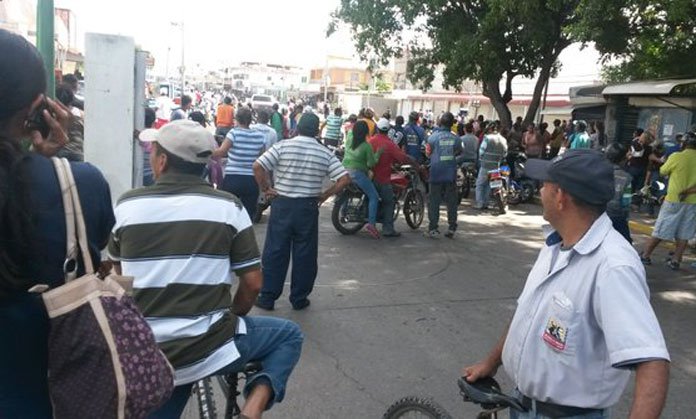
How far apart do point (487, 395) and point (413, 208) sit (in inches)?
291

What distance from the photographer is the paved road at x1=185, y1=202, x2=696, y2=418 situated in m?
4.10

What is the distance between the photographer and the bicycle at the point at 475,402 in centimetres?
228

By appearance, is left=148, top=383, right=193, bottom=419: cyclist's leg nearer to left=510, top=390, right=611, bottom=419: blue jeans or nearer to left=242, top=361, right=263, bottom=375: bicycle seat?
left=242, top=361, right=263, bottom=375: bicycle seat

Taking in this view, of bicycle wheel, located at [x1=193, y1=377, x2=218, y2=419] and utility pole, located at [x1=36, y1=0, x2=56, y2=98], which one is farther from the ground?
utility pole, located at [x1=36, y1=0, x2=56, y2=98]

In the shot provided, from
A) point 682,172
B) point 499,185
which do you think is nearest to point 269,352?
point 682,172

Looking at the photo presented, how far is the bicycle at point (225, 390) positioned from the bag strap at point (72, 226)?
1181 millimetres

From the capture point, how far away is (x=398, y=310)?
5832 mm

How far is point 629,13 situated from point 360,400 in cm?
1242

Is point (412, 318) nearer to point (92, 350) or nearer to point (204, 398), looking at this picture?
point (204, 398)

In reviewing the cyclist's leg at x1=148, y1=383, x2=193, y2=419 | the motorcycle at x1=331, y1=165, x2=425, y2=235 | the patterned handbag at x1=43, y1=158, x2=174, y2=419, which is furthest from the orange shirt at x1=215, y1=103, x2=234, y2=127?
the patterned handbag at x1=43, y1=158, x2=174, y2=419

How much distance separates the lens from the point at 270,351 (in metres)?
2.72

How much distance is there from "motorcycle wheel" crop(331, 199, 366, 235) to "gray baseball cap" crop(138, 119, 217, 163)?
250 inches

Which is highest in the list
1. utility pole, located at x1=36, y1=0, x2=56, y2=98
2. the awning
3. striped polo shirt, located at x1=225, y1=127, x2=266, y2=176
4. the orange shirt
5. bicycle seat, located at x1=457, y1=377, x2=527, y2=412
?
the awning

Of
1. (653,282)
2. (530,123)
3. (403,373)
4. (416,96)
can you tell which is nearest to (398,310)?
(403,373)
